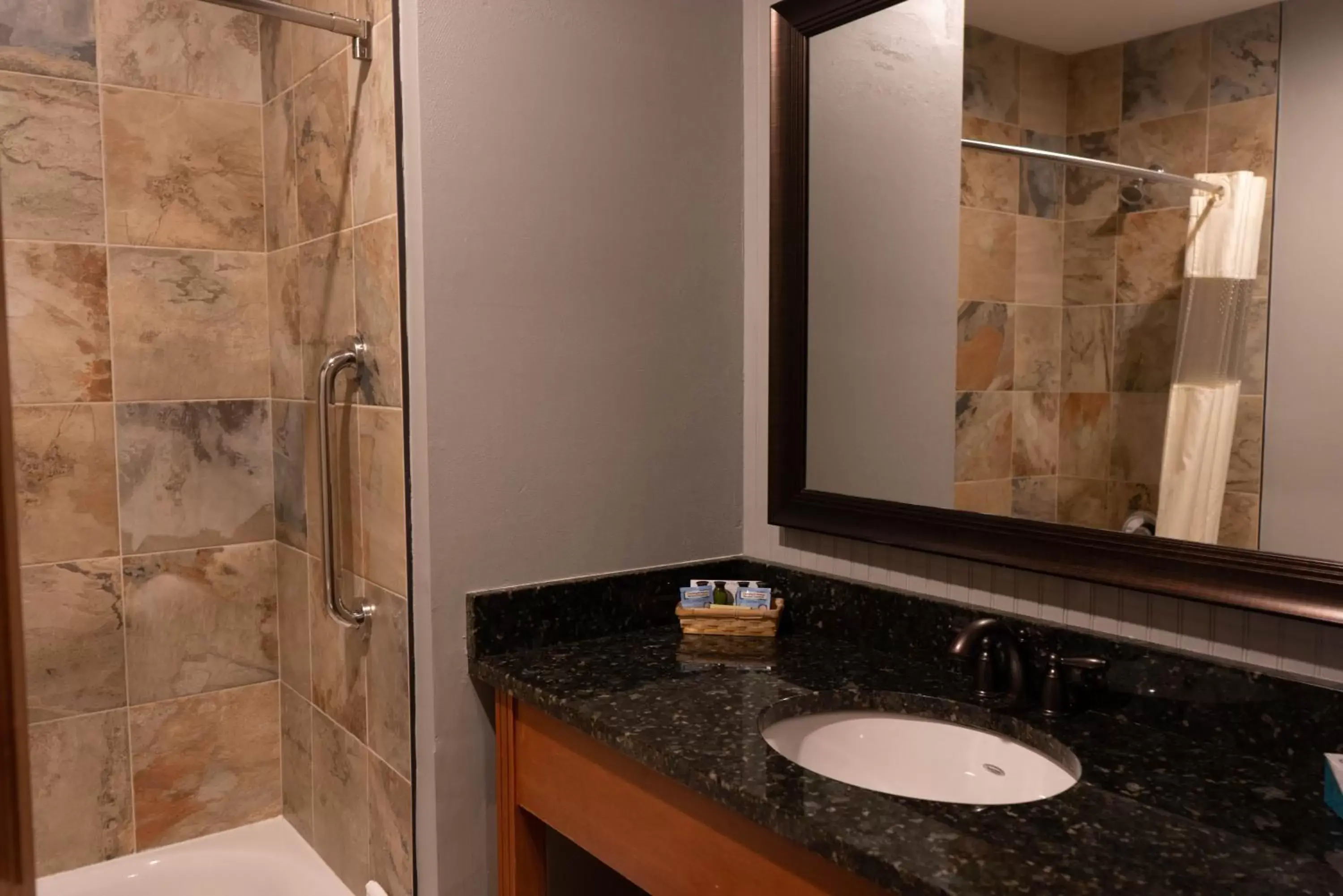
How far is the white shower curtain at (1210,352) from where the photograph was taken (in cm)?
115

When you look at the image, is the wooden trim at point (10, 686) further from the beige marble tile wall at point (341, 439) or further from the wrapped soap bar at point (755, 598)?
the wrapped soap bar at point (755, 598)

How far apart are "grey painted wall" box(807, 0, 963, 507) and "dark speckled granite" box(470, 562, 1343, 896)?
0.77ft

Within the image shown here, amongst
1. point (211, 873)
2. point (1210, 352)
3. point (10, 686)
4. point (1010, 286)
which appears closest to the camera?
point (10, 686)

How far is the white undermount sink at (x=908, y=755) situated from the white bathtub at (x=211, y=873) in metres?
1.07

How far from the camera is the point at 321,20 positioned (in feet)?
4.99

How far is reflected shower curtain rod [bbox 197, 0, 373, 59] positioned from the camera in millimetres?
1515

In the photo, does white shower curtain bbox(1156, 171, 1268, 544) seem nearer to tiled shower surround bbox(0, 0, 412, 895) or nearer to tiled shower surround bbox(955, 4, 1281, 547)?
tiled shower surround bbox(955, 4, 1281, 547)

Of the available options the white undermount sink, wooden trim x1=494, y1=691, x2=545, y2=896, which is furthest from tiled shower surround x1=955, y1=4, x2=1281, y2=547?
wooden trim x1=494, y1=691, x2=545, y2=896

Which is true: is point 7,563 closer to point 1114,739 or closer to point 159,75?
point 1114,739

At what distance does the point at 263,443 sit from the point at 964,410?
1.50 m

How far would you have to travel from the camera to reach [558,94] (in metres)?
1.58

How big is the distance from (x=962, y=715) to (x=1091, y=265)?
625mm

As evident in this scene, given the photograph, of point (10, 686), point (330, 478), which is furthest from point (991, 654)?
point (10, 686)

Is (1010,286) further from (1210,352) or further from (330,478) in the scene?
(330,478)
